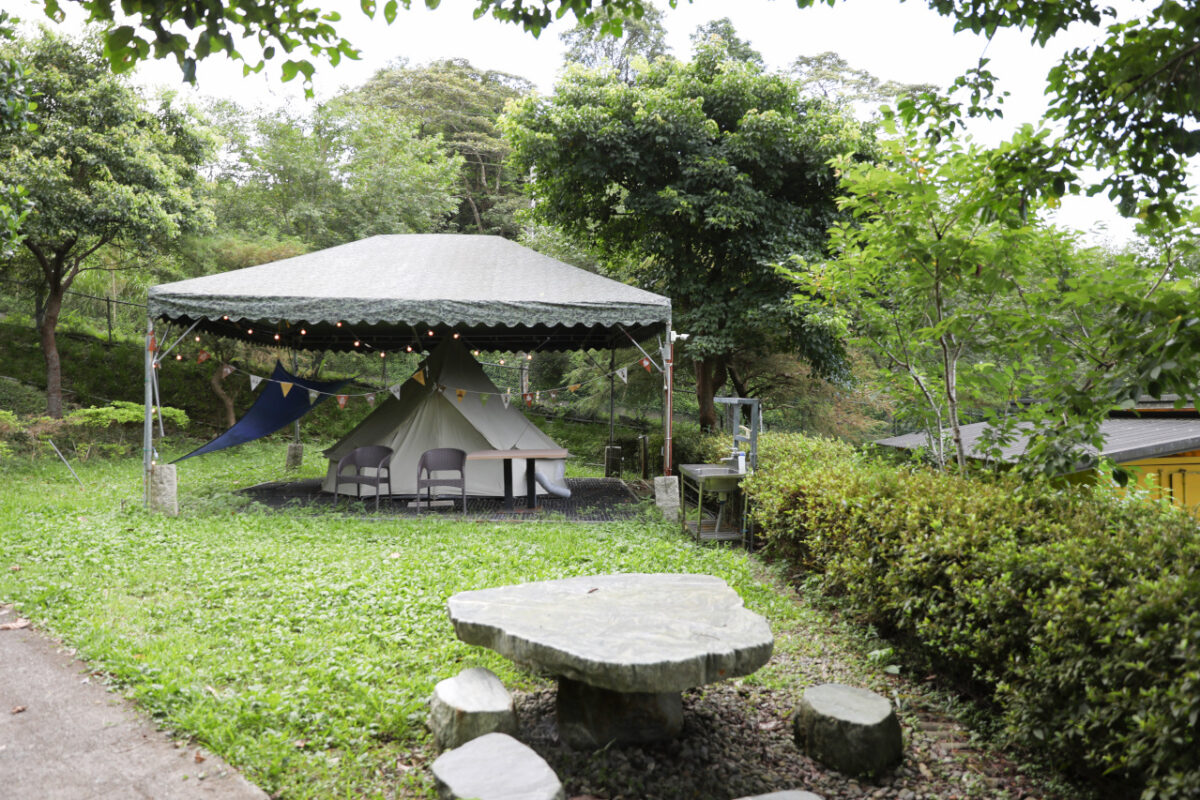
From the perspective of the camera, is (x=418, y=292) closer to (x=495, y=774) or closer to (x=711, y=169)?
(x=711, y=169)

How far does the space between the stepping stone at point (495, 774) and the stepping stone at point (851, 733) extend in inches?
43.9

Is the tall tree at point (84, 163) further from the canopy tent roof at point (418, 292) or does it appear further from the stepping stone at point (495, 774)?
the stepping stone at point (495, 774)

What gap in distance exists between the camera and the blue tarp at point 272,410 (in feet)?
28.1

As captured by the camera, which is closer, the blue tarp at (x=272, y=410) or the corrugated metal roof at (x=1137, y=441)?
the corrugated metal roof at (x=1137, y=441)

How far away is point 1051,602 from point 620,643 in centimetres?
152

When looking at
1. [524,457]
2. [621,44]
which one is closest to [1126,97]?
[524,457]

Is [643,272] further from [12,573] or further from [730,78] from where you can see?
[12,573]

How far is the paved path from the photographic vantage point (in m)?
2.62

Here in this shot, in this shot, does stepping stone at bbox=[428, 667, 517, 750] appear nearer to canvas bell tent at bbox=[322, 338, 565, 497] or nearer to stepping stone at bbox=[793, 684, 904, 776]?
stepping stone at bbox=[793, 684, 904, 776]

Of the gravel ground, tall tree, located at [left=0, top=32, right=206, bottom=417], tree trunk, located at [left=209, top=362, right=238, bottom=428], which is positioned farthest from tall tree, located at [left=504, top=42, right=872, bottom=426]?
the gravel ground

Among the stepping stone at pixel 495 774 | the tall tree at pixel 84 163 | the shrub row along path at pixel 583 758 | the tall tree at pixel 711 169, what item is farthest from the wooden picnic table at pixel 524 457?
the tall tree at pixel 84 163

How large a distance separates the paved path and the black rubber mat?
174 inches

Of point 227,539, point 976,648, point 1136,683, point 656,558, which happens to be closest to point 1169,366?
point 1136,683

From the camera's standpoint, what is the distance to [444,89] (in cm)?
2222
